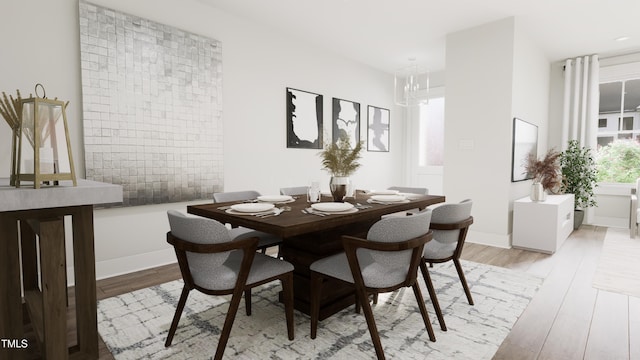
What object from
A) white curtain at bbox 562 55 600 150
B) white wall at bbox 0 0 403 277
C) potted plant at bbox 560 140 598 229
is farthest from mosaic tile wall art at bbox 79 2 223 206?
white curtain at bbox 562 55 600 150

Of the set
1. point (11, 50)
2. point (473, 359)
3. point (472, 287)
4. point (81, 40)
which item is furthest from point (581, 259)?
point (11, 50)

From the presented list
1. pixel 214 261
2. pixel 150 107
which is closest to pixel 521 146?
pixel 214 261

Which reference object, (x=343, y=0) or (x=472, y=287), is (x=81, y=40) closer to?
(x=343, y=0)

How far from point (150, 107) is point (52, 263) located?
1987mm

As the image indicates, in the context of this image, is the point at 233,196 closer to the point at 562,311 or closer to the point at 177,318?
the point at 177,318

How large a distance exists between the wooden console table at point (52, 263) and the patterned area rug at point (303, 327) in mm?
394

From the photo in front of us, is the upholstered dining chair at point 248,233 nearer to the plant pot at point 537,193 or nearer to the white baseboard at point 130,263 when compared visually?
the white baseboard at point 130,263

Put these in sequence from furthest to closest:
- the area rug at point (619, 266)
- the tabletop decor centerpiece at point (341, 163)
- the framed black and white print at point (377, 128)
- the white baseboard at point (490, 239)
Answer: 1. the framed black and white print at point (377, 128)
2. the white baseboard at point (490, 239)
3. the area rug at point (619, 266)
4. the tabletop decor centerpiece at point (341, 163)

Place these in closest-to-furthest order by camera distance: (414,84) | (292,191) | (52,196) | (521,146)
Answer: (52,196) → (292,191) → (521,146) → (414,84)

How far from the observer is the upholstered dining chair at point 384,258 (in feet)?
5.41

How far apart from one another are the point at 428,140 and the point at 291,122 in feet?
9.86

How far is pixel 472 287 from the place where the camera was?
276 centimetres

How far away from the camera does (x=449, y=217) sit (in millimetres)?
2148

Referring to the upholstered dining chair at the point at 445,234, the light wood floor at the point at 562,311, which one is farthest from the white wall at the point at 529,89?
the upholstered dining chair at the point at 445,234
